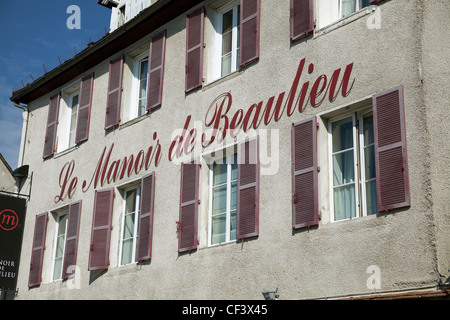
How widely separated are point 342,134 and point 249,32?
2698 millimetres

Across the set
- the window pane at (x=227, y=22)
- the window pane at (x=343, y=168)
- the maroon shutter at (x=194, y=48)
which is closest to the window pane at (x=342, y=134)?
the window pane at (x=343, y=168)

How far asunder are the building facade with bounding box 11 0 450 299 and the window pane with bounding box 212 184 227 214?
32mm

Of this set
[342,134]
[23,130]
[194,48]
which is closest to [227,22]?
[194,48]

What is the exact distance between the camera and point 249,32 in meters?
12.0

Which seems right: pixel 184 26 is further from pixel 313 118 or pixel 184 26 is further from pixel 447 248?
pixel 447 248

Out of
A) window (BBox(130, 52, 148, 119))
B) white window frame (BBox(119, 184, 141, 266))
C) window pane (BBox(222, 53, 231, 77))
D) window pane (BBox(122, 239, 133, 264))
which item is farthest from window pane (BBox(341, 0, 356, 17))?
window pane (BBox(122, 239, 133, 264))

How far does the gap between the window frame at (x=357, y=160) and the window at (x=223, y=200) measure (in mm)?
1904

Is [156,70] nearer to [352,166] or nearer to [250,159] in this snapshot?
[250,159]

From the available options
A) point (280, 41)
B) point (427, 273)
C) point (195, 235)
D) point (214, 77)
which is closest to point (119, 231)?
point (195, 235)

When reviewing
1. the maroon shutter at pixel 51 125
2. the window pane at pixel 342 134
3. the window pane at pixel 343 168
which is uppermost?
the maroon shutter at pixel 51 125

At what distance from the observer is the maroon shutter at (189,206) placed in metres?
11.9

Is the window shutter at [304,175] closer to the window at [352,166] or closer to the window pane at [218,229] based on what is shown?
the window at [352,166]

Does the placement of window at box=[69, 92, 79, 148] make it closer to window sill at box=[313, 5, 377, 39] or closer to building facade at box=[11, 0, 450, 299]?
building facade at box=[11, 0, 450, 299]

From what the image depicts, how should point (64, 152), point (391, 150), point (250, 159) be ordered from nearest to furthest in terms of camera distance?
point (391, 150), point (250, 159), point (64, 152)
